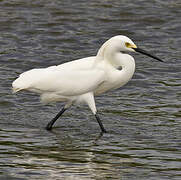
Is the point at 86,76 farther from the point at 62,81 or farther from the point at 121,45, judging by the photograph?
the point at 121,45

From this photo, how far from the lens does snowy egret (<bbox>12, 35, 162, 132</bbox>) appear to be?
9.66 meters

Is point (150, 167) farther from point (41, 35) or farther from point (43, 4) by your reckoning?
point (43, 4)

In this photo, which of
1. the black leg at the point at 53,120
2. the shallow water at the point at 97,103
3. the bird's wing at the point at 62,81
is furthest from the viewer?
the black leg at the point at 53,120

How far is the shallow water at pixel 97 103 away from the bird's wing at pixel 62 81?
1.65 ft

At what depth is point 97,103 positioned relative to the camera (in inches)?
438

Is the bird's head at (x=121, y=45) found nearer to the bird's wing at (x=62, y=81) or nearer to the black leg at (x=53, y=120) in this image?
the bird's wing at (x=62, y=81)

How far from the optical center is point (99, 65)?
9742 mm

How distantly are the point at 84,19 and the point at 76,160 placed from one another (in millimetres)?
8651

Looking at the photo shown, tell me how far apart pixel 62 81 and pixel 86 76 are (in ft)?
1.08

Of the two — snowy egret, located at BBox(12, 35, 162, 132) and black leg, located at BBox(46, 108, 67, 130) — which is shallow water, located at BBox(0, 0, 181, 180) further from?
snowy egret, located at BBox(12, 35, 162, 132)

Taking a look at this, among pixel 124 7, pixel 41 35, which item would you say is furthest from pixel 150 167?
pixel 124 7

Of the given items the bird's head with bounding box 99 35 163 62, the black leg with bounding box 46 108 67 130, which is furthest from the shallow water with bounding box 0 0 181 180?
the bird's head with bounding box 99 35 163 62

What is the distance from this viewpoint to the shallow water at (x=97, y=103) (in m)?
7.98

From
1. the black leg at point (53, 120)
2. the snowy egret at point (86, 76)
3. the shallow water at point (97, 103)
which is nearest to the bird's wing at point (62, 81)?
the snowy egret at point (86, 76)
